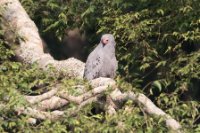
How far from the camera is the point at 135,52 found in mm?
9312

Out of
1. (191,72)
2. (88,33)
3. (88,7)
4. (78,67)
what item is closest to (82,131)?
(191,72)

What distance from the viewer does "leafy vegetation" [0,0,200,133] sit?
20.3 ft

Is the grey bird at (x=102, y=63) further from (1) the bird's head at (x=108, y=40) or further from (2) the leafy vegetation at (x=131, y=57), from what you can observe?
(2) the leafy vegetation at (x=131, y=57)

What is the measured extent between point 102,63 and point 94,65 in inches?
4.0

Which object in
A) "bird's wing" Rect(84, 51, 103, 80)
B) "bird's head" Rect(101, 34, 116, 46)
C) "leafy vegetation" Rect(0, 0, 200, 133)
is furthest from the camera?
"bird's head" Rect(101, 34, 116, 46)

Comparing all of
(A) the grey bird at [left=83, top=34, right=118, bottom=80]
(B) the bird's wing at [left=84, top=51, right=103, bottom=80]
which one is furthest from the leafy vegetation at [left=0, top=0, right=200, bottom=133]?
(B) the bird's wing at [left=84, top=51, right=103, bottom=80]

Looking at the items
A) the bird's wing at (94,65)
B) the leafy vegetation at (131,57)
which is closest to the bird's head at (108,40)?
the bird's wing at (94,65)

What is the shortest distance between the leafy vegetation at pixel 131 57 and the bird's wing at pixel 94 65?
433 millimetres

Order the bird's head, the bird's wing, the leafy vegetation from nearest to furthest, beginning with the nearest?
1. the leafy vegetation
2. the bird's wing
3. the bird's head

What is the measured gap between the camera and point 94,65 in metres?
8.38

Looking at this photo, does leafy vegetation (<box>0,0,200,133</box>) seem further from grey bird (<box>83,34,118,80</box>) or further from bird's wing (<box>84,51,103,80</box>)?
bird's wing (<box>84,51,103,80</box>)

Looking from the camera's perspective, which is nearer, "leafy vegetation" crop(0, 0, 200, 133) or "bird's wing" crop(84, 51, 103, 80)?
"leafy vegetation" crop(0, 0, 200, 133)

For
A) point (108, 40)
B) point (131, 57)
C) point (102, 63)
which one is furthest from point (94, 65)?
point (131, 57)

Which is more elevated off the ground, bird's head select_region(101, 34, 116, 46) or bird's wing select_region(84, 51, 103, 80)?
bird's head select_region(101, 34, 116, 46)
